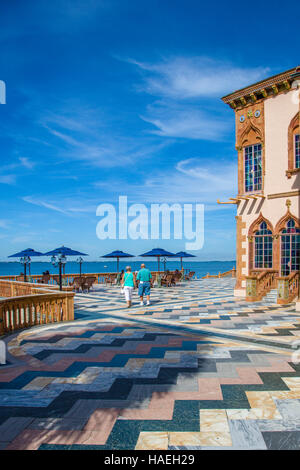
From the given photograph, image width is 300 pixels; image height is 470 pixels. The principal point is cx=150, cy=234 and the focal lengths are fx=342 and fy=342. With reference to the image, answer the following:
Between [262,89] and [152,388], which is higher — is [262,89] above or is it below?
above

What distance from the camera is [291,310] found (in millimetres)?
11914

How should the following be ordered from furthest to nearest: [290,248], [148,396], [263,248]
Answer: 1. [263,248]
2. [290,248]
3. [148,396]

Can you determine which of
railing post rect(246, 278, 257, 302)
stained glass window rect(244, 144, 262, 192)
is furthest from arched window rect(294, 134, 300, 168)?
railing post rect(246, 278, 257, 302)

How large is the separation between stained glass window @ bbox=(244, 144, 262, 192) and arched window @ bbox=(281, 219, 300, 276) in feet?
8.51

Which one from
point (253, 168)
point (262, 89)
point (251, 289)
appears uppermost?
point (262, 89)

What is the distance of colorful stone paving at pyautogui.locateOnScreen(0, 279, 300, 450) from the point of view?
3578 mm

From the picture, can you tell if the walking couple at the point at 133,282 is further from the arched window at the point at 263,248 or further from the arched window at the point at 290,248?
the arched window at the point at 290,248

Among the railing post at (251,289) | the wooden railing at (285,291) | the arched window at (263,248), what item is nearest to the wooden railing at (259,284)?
the railing post at (251,289)

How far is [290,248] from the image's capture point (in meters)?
15.4

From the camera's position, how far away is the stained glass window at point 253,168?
16797 mm

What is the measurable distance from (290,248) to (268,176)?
356cm

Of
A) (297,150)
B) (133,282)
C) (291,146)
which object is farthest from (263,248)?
(133,282)

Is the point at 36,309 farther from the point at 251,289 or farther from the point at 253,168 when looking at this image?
the point at 253,168
